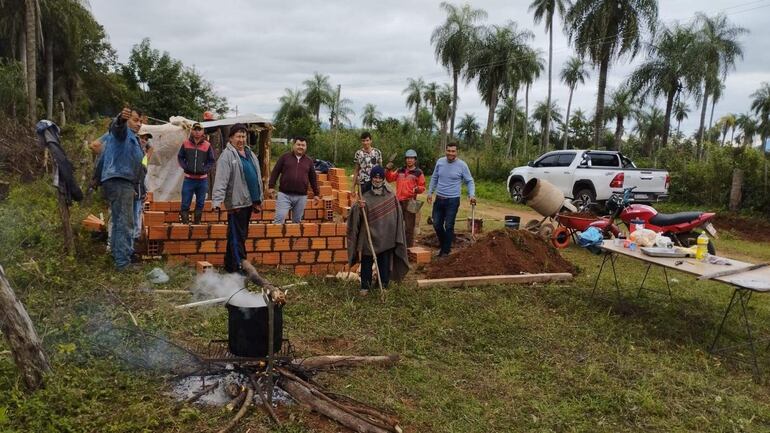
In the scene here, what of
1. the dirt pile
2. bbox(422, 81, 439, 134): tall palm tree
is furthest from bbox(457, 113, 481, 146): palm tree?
the dirt pile

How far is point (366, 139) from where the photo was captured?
8.38m

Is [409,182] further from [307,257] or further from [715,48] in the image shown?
[715,48]

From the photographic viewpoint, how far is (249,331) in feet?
11.8

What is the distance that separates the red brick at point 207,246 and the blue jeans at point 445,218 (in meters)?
3.24

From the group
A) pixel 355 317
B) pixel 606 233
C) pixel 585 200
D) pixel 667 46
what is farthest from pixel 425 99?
pixel 355 317

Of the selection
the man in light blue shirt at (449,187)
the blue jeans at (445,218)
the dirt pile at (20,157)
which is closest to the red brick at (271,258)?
the man in light blue shirt at (449,187)

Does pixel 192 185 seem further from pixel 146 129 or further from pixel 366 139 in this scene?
pixel 146 129

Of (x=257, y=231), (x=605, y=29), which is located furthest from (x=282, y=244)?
(x=605, y=29)

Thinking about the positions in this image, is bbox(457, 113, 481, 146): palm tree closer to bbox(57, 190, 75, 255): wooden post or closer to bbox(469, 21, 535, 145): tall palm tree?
bbox(469, 21, 535, 145): tall palm tree

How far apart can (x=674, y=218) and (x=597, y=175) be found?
4.99 meters

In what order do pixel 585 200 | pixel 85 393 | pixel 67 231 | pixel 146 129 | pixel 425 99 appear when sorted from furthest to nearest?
1. pixel 425 99
2. pixel 585 200
3. pixel 146 129
4. pixel 67 231
5. pixel 85 393

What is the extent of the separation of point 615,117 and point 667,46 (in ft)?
65.1

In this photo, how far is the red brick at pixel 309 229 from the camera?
6.89m

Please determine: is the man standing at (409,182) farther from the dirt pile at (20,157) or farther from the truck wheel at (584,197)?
the dirt pile at (20,157)
